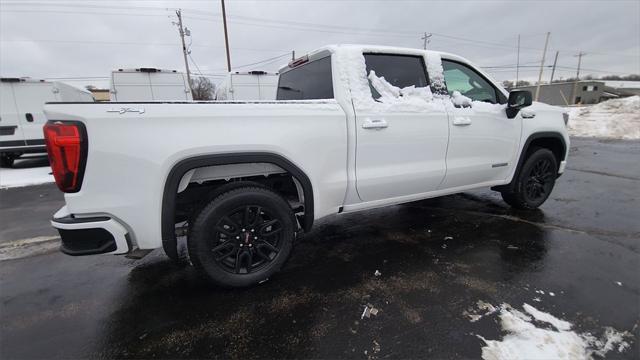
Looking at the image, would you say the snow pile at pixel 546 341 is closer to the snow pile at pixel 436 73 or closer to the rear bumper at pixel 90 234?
the snow pile at pixel 436 73

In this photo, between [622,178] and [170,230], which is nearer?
[170,230]

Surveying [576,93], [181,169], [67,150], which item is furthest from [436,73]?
[576,93]

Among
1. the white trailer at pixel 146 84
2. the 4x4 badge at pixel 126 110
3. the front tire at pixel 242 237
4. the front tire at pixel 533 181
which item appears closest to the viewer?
the 4x4 badge at pixel 126 110

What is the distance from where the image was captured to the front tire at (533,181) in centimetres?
426

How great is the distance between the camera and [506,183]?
418 cm

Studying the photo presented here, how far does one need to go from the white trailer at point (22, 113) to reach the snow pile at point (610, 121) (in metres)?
20.8

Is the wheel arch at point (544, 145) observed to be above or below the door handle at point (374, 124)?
below

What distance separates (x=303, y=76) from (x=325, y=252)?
1.95 m

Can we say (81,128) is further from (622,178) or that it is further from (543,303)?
(622,178)

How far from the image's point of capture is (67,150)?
2055 millimetres

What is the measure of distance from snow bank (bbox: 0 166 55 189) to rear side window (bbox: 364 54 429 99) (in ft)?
28.2

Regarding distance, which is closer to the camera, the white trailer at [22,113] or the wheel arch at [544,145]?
the wheel arch at [544,145]

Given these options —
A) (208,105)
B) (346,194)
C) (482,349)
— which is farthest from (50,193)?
(482,349)

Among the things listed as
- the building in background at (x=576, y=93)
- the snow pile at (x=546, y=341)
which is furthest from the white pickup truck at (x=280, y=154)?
the building in background at (x=576, y=93)
